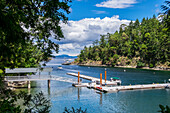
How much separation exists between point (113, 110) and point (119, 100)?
609cm

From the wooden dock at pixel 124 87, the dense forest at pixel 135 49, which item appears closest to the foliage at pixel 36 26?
the wooden dock at pixel 124 87

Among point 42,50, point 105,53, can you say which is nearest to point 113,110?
point 42,50

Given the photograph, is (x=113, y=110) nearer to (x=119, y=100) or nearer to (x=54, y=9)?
(x=119, y=100)

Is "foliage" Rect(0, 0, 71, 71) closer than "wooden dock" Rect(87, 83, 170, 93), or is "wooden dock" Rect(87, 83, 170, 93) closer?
"foliage" Rect(0, 0, 71, 71)

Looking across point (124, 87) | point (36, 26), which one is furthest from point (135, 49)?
point (36, 26)


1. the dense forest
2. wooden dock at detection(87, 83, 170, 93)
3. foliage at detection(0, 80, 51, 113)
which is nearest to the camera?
foliage at detection(0, 80, 51, 113)

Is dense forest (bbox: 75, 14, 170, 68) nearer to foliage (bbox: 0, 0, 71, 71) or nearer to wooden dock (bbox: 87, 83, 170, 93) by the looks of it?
wooden dock (bbox: 87, 83, 170, 93)

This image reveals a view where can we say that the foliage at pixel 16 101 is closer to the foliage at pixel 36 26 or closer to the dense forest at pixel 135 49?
the foliage at pixel 36 26

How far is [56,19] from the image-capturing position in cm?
531

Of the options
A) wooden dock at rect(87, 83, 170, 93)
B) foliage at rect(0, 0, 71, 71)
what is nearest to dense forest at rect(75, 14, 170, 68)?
wooden dock at rect(87, 83, 170, 93)

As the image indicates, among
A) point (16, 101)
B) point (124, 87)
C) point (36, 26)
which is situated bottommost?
point (124, 87)

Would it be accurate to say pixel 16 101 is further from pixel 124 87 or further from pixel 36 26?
pixel 124 87

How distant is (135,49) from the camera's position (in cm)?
11581

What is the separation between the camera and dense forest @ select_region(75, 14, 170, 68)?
94.4 m
